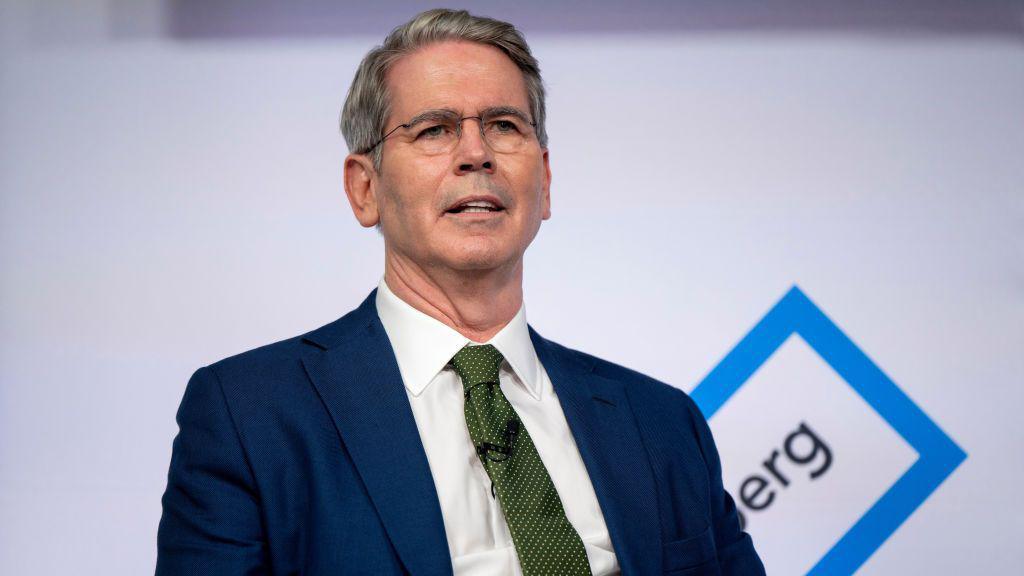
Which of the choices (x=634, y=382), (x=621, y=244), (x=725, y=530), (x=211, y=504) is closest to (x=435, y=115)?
(x=634, y=382)

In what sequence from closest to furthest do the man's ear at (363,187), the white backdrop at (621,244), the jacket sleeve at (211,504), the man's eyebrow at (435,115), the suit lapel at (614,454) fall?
the jacket sleeve at (211,504) < the suit lapel at (614,454) < the man's eyebrow at (435,115) < the man's ear at (363,187) < the white backdrop at (621,244)

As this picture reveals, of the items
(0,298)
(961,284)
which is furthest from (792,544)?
(0,298)

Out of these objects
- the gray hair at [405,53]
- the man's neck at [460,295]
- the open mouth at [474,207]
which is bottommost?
the man's neck at [460,295]

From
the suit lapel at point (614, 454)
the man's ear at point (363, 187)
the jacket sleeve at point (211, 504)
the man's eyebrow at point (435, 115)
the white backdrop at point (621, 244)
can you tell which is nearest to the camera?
the jacket sleeve at point (211, 504)

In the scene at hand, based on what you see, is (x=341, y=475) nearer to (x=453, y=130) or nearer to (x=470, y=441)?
(x=470, y=441)

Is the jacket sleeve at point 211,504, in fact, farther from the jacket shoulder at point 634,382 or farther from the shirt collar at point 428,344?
the jacket shoulder at point 634,382

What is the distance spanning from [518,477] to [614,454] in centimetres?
20

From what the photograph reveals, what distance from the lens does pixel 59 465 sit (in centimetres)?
252

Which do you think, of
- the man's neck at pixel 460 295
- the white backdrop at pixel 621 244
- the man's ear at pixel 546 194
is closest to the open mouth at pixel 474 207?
the man's neck at pixel 460 295

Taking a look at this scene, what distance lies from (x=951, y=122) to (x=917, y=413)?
2.62 feet

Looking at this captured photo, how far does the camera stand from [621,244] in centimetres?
273

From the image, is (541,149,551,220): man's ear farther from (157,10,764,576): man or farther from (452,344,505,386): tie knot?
(452,344,505,386): tie knot

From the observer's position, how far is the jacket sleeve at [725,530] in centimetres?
184

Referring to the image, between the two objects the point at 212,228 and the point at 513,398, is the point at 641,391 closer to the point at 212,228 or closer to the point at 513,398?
the point at 513,398
